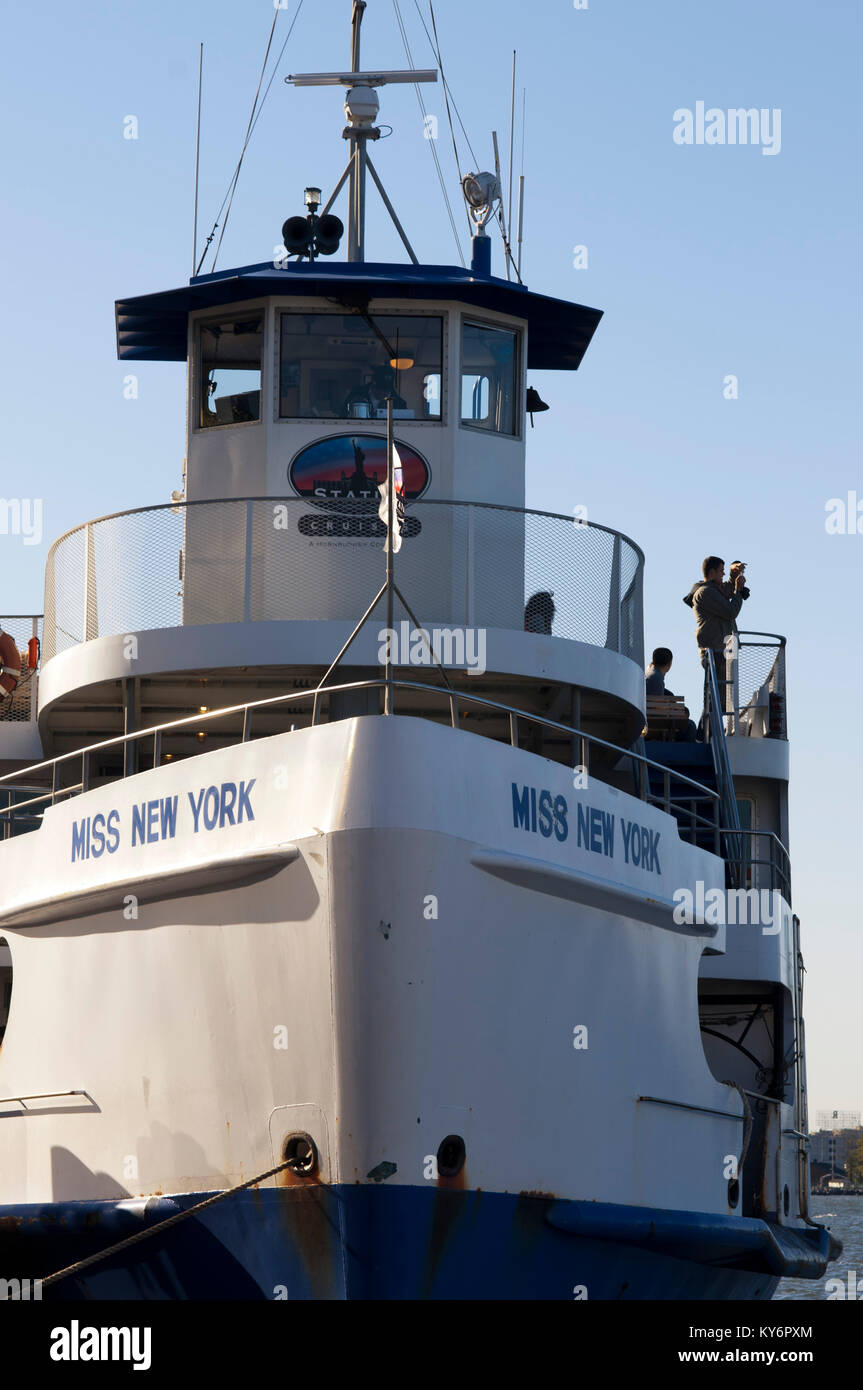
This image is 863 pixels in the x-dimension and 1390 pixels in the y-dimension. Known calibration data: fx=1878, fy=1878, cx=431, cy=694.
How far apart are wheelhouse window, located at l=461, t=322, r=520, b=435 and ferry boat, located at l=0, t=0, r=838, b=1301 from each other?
29mm

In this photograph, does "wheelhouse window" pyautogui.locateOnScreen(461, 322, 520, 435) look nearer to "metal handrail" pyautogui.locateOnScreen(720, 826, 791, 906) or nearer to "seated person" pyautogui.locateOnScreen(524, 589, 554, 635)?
"seated person" pyautogui.locateOnScreen(524, 589, 554, 635)

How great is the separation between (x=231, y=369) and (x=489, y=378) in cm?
203

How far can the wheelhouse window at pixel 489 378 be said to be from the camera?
575 inches

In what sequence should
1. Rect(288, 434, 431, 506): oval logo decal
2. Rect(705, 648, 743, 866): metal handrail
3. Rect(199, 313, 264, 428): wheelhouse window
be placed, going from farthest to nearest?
Rect(199, 313, 264, 428): wheelhouse window, Rect(705, 648, 743, 866): metal handrail, Rect(288, 434, 431, 506): oval logo decal

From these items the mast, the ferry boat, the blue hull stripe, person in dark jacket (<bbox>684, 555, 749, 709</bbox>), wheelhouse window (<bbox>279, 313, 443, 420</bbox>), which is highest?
the mast

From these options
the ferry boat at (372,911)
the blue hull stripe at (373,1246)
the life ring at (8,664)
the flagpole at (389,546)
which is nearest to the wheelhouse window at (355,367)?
the ferry boat at (372,911)

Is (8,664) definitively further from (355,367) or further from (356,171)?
(356,171)

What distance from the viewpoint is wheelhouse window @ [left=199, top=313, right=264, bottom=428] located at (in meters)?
14.5

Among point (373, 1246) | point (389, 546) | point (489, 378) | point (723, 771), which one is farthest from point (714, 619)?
point (373, 1246)

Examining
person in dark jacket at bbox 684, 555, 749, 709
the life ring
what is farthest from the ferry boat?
person in dark jacket at bbox 684, 555, 749, 709

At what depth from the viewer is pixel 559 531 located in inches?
517

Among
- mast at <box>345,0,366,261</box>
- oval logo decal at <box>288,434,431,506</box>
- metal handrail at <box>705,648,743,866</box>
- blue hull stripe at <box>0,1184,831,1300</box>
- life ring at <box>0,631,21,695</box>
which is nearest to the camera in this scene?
blue hull stripe at <box>0,1184,831,1300</box>

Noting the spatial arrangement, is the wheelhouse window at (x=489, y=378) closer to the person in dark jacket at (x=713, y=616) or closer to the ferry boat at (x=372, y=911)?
the ferry boat at (x=372, y=911)
